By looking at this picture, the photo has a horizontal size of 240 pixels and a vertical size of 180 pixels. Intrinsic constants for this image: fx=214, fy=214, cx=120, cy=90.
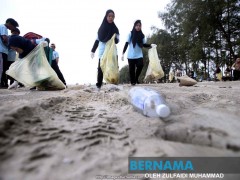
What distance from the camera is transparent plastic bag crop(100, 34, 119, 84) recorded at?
3510mm

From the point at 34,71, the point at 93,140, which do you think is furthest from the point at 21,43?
the point at 93,140

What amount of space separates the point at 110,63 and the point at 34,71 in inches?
47.5

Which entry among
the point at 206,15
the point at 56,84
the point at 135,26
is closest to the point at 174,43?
the point at 206,15

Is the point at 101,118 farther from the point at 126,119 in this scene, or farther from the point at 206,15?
the point at 206,15

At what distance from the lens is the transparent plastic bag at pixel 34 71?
3.30 metres

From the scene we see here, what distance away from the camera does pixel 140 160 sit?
3.36 feet

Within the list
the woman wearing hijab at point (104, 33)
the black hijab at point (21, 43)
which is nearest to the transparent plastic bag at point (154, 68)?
the woman wearing hijab at point (104, 33)

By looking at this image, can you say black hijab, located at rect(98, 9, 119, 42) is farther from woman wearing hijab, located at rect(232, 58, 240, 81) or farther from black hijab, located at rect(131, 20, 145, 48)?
woman wearing hijab, located at rect(232, 58, 240, 81)

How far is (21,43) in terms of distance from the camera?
142 inches

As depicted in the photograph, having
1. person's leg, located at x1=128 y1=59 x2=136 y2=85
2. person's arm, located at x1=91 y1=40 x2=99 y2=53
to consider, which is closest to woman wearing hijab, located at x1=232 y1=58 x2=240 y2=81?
person's leg, located at x1=128 y1=59 x2=136 y2=85

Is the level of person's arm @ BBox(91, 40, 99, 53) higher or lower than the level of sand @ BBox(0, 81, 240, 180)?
higher

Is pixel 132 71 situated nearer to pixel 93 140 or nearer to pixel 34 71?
pixel 34 71

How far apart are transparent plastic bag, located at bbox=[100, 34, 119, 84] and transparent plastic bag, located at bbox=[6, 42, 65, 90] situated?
32.5 inches

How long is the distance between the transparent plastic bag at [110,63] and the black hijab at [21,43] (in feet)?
4.29
